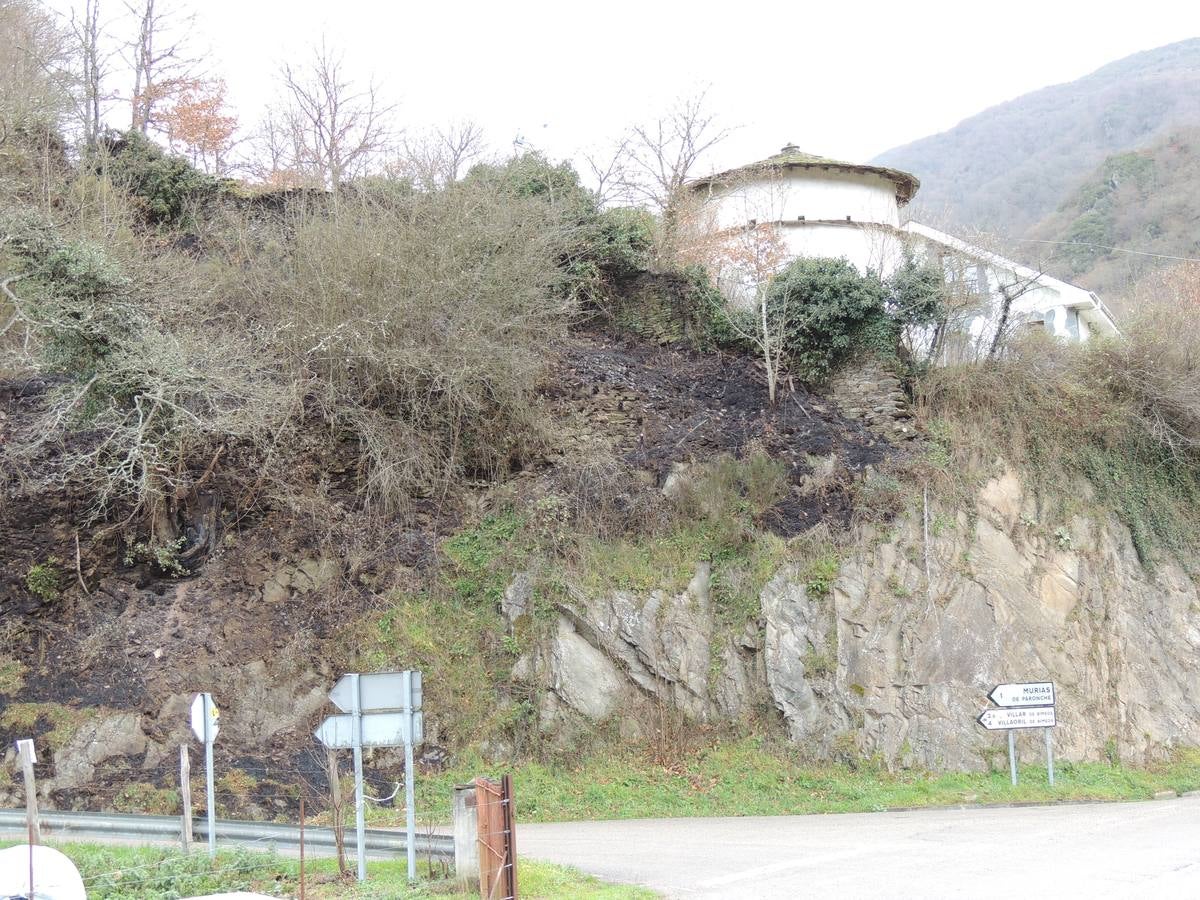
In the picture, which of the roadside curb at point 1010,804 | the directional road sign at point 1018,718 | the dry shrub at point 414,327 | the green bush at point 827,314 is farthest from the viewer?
the green bush at point 827,314

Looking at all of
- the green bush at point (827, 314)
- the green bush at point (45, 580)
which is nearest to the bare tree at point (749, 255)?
the green bush at point (827, 314)

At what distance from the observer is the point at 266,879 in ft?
33.4

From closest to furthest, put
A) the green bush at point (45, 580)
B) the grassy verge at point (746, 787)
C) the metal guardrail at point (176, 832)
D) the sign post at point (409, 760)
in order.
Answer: the sign post at point (409, 760) < the metal guardrail at point (176, 832) < the grassy verge at point (746, 787) < the green bush at point (45, 580)

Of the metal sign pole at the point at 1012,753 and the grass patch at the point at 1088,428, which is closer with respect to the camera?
the metal sign pole at the point at 1012,753

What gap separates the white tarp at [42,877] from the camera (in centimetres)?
847

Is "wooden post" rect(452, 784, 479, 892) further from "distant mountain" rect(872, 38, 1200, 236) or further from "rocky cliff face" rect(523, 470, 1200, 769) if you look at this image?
"distant mountain" rect(872, 38, 1200, 236)

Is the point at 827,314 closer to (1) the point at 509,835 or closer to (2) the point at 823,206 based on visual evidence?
(2) the point at 823,206

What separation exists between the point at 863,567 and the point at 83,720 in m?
12.9

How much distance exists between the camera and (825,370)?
21.2 meters

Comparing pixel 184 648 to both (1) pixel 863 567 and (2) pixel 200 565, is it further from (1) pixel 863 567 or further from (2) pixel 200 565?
(1) pixel 863 567

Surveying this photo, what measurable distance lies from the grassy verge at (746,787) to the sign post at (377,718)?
16.1 feet

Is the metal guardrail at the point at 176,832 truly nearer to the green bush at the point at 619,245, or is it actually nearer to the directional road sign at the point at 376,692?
the directional road sign at the point at 376,692

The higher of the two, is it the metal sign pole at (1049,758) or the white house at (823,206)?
the white house at (823,206)

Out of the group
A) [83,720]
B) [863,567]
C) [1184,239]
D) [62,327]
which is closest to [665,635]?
[863,567]
